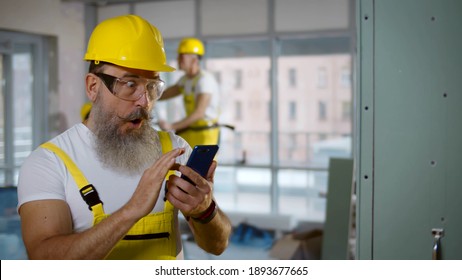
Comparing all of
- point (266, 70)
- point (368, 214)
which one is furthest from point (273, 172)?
point (368, 214)

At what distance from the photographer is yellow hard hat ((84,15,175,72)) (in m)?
1.74

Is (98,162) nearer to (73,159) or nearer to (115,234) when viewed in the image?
(73,159)

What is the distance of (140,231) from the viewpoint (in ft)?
5.79

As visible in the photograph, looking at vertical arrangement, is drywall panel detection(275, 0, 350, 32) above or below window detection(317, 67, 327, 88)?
above

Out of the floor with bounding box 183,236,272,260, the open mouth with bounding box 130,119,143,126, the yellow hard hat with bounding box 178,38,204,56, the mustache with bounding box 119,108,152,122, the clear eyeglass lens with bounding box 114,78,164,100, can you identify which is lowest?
the floor with bounding box 183,236,272,260

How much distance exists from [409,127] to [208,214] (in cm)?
66

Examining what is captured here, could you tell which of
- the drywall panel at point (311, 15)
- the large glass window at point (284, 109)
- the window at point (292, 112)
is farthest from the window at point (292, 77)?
the drywall panel at point (311, 15)

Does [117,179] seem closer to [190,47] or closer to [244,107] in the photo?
[190,47]

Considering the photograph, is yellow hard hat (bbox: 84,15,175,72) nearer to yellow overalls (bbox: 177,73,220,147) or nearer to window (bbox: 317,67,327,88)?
yellow overalls (bbox: 177,73,220,147)

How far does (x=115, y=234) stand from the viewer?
5.12 feet

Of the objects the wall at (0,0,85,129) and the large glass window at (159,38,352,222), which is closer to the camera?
the wall at (0,0,85,129)

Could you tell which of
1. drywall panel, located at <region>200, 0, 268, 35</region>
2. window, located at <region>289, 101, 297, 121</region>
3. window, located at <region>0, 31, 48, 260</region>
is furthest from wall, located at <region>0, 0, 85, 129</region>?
window, located at <region>289, 101, 297, 121</region>

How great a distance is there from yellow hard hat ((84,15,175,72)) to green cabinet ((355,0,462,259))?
63 centimetres

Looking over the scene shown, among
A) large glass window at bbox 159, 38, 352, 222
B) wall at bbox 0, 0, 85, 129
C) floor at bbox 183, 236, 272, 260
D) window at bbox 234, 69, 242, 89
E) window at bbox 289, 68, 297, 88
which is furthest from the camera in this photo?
window at bbox 234, 69, 242, 89
